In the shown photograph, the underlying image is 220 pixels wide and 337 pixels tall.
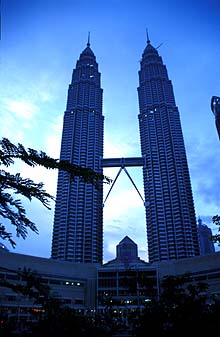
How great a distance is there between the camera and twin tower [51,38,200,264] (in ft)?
345

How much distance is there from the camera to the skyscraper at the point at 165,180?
106062 millimetres

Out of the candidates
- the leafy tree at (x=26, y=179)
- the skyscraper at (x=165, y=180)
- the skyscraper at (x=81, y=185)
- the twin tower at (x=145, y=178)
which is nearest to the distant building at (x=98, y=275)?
the skyscraper at (x=81, y=185)

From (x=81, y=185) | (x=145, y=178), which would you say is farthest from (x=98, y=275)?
(x=145, y=178)

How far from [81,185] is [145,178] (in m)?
29.2

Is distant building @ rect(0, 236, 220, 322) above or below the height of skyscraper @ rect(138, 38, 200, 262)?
below

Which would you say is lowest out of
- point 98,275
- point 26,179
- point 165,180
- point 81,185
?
point 26,179

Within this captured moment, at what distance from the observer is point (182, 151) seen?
120938 millimetres

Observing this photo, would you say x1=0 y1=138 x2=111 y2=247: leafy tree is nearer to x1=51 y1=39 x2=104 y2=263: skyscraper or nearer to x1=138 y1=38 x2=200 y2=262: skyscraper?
x1=51 y1=39 x2=104 y2=263: skyscraper

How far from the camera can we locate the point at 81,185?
113 metres

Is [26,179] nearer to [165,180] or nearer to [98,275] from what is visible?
[98,275]

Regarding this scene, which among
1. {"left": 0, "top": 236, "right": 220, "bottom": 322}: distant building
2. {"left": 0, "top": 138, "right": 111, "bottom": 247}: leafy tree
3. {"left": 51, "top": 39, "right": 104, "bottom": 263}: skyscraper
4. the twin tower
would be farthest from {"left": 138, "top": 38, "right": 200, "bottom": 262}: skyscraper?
{"left": 0, "top": 138, "right": 111, "bottom": 247}: leafy tree

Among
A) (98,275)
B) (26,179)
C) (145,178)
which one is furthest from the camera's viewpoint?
(145,178)

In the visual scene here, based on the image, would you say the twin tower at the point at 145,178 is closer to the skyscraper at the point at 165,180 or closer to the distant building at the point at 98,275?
the skyscraper at the point at 165,180

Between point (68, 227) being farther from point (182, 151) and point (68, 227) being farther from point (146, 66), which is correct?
point (146, 66)
